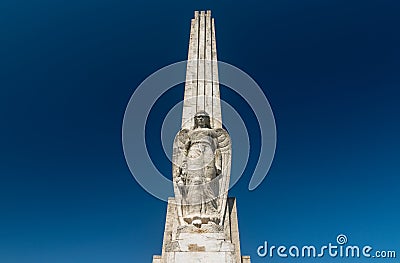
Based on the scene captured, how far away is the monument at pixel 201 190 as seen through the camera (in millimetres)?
11070

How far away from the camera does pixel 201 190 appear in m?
12.0

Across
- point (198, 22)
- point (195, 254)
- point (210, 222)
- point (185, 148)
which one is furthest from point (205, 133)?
point (198, 22)

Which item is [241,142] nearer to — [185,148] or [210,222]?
[185,148]

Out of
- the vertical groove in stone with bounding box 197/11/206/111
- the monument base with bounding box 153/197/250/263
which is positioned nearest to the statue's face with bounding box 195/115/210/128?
the vertical groove in stone with bounding box 197/11/206/111

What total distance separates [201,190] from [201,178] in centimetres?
32

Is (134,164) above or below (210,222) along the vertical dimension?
above

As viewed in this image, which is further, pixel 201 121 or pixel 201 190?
pixel 201 121

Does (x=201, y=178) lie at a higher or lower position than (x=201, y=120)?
lower

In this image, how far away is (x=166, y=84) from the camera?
15.3 meters

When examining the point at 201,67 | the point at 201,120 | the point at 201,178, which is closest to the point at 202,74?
the point at 201,67

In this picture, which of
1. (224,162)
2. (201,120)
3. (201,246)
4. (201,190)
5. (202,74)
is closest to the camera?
(201,246)

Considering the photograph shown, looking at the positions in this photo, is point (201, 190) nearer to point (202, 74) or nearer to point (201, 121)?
point (201, 121)

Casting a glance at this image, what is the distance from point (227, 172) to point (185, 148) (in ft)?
5.86

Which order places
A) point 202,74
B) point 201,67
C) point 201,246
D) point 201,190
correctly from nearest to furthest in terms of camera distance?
1. point 201,246
2. point 201,190
3. point 202,74
4. point 201,67
